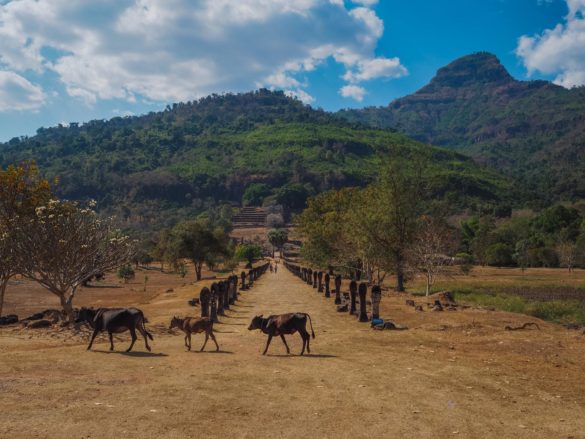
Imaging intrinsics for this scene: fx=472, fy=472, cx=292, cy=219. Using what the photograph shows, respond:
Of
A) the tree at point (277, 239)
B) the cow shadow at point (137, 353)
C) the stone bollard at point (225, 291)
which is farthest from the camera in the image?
the tree at point (277, 239)

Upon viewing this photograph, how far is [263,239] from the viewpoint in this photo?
16500 centimetres

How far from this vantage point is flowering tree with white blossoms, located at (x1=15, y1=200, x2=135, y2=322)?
20.4 meters

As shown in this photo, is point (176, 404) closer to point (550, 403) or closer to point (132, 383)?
point (132, 383)

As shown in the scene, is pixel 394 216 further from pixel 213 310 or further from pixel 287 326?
pixel 287 326

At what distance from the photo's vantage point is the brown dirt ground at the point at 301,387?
764 cm

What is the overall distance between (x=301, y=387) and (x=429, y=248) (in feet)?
88.1

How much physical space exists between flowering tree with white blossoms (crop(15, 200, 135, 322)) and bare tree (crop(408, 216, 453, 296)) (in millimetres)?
21691

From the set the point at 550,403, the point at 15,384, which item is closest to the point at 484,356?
the point at 550,403

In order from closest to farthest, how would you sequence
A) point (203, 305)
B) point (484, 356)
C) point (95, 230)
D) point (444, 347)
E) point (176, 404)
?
1. point (176, 404)
2. point (484, 356)
3. point (444, 347)
4. point (203, 305)
5. point (95, 230)

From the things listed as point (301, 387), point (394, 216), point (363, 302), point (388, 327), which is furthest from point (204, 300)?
point (394, 216)

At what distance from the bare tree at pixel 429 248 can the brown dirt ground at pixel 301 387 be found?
17834 millimetres

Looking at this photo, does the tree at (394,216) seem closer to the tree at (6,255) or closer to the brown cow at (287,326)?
the tree at (6,255)

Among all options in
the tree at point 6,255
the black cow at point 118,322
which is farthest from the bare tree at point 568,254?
the black cow at point 118,322

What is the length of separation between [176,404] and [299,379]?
3067 mm
